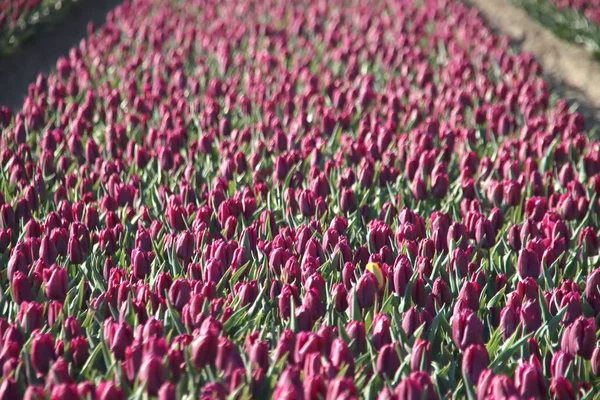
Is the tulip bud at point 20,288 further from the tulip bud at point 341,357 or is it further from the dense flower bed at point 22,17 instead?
the dense flower bed at point 22,17

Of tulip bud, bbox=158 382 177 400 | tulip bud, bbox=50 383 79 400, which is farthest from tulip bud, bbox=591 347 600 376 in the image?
tulip bud, bbox=50 383 79 400

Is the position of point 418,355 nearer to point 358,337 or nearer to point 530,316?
point 358,337

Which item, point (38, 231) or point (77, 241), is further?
point (38, 231)

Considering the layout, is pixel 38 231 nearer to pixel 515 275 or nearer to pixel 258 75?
pixel 515 275

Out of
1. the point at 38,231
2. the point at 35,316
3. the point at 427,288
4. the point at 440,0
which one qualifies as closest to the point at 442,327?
the point at 427,288

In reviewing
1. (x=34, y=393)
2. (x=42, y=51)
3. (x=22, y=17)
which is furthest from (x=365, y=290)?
(x=42, y=51)

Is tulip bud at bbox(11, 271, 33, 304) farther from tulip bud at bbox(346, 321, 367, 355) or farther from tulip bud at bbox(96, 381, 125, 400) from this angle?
tulip bud at bbox(346, 321, 367, 355)

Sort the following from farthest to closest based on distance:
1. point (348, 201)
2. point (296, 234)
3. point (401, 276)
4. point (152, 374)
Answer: point (348, 201) < point (296, 234) < point (401, 276) < point (152, 374)
